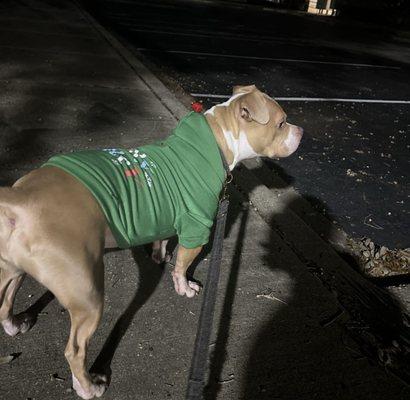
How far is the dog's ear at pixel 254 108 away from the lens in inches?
120

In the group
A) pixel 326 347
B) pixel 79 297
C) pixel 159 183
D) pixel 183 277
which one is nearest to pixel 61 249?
pixel 79 297

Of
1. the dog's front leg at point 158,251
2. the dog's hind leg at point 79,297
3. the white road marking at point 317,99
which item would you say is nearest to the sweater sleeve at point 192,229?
the dog's front leg at point 158,251

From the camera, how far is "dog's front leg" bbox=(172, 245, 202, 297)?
2.95 m

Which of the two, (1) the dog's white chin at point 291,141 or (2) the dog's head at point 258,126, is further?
(1) the dog's white chin at point 291,141

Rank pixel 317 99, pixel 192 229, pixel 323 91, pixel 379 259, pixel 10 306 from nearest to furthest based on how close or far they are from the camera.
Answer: pixel 10 306 < pixel 192 229 < pixel 379 259 < pixel 317 99 < pixel 323 91

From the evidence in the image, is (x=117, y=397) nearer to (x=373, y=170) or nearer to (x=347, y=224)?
(x=347, y=224)

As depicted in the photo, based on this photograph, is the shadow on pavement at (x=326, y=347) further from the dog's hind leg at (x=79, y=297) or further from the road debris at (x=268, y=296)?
the dog's hind leg at (x=79, y=297)

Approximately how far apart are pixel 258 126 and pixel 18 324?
2.17 meters

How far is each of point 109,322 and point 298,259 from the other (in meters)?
1.63

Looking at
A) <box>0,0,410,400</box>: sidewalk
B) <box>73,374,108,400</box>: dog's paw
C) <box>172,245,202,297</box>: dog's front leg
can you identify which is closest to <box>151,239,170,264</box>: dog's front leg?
<box>0,0,410,400</box>: sidewalk

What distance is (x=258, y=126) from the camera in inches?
127

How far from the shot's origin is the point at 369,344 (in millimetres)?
2764

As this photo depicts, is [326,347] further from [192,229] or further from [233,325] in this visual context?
[192,229]

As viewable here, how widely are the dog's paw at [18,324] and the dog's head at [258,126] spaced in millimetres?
1856
